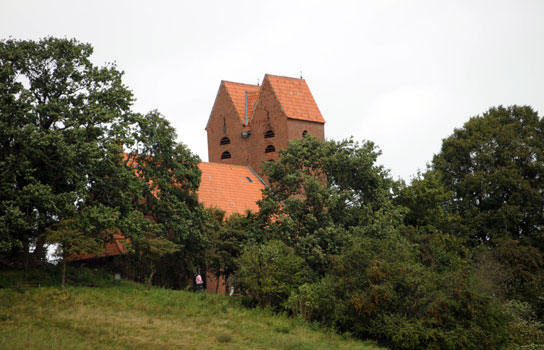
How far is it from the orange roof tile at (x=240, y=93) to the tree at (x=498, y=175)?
49.1 feet

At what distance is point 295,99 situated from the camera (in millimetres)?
54219

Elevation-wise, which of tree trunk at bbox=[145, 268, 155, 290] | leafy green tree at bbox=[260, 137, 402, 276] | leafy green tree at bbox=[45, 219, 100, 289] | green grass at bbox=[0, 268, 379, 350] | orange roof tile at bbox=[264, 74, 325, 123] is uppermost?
orange roof tile at bbox=[264, 74, 325, 123]

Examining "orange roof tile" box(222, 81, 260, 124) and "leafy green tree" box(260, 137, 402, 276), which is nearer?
"leafy green tree" box(260, 137, 402, 276)

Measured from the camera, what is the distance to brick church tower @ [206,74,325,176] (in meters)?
52.6

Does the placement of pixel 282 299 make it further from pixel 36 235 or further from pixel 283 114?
pixel 283 114

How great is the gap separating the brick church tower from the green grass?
19.2m

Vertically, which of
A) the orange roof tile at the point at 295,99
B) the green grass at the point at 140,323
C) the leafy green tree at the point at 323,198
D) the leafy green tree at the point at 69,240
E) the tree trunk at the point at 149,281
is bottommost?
the green grass at the point at 140,323

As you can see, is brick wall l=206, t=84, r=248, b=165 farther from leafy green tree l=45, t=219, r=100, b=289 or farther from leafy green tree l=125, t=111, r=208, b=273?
leafy green tree l=45, t=219, r=100, b=289

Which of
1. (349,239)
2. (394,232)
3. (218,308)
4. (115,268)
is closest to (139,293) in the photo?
(218,308)

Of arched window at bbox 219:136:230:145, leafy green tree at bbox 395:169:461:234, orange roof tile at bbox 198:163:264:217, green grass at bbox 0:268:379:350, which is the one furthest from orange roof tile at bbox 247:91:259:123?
green grass at bbox 0:268:379:350

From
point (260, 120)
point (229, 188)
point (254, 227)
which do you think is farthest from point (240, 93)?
point (254, 227)

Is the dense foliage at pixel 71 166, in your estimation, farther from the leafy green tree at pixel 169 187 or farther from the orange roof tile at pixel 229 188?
the orange roof tile at pixel 229 188

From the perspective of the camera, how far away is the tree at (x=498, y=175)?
48594 mm

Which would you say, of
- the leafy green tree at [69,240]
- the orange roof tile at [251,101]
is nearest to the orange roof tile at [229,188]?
the orange roof tile at [251,101]
